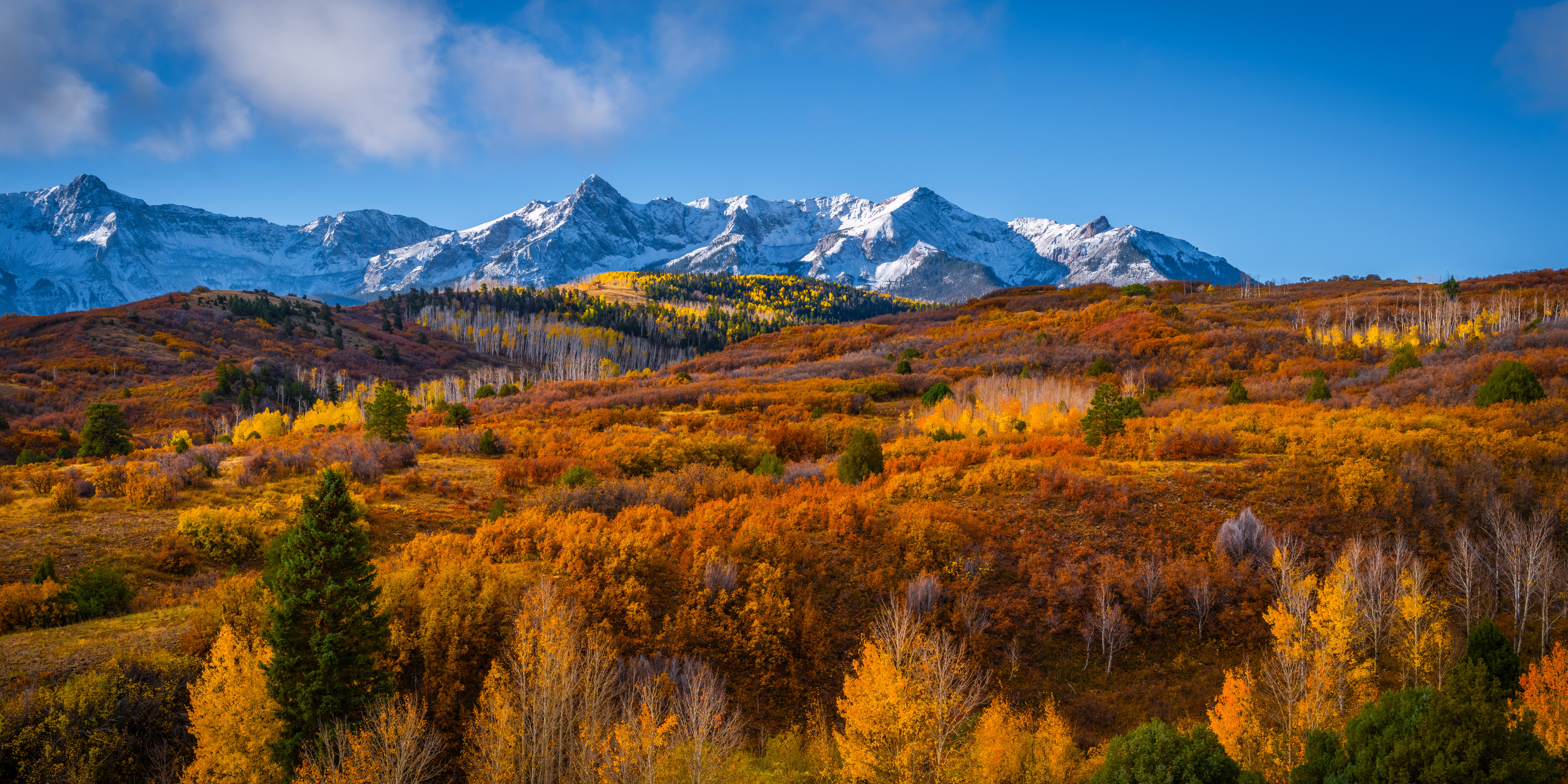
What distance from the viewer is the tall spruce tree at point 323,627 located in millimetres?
12297

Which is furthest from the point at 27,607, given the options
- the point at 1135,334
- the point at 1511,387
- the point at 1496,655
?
the point at 1135,334

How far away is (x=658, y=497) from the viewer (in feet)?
79.5

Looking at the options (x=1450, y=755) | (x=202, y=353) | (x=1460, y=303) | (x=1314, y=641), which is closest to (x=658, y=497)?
(x=1314, y=641)

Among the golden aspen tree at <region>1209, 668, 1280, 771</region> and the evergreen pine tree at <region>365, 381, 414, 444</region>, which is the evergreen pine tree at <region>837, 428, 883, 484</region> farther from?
the evergreen pine tree at <region>365, 381, 414, 444</region>

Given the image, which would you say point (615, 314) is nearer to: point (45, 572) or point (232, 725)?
point (45, 572)

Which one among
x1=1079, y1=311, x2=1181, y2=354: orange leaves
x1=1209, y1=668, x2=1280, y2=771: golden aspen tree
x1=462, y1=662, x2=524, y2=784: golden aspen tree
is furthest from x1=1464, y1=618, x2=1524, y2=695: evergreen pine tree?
x1=1079, y1=311, x2=1181, y2=354: orange leaves

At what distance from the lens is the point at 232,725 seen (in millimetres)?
11883

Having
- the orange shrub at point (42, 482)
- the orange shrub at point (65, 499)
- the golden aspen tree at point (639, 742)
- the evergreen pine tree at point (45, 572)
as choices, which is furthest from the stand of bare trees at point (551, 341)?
the golden aspen tree at point (639, 742)

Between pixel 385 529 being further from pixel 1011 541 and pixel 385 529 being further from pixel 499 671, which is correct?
pixel 1011 541

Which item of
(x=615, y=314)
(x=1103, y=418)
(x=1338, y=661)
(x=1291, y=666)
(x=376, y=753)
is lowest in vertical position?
(x=376, y=753)

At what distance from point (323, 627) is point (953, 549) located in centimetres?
1533

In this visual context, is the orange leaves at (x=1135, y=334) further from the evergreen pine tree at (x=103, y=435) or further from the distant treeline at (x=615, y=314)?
the distant treeline at (x=615, y=314)

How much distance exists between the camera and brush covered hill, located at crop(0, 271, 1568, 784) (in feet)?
47.1

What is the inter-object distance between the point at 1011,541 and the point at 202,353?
383 ft
